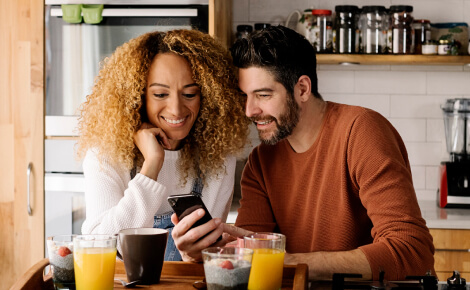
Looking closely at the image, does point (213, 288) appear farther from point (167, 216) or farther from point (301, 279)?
point (167, 216)

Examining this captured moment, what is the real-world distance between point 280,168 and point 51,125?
1.54m

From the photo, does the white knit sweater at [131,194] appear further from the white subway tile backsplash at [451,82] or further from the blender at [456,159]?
the white subway tile backsplash at [451,82]

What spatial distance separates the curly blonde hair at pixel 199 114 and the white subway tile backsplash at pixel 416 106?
169 centimetres

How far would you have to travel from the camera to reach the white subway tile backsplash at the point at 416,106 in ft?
12.2

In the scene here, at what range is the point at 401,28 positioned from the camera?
3480 mm

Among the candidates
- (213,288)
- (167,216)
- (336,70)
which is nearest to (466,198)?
(336,70)

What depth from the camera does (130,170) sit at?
2.13m

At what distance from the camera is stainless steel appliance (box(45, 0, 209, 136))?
10.3ft

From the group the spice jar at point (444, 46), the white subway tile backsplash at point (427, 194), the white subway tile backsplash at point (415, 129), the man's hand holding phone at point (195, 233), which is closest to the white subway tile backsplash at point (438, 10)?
the spice jar at point (444, 46)

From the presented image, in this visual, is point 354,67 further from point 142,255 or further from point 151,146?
point 142,255

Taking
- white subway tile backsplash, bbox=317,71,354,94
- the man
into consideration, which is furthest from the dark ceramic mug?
white subway tile backsplash, bbox=317,71,354,94

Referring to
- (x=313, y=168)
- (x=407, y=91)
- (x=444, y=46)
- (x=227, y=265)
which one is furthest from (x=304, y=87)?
(x=407, y=91)

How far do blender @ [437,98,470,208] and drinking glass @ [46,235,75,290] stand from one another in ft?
8.26

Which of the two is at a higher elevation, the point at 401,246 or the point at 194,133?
the point at 194,133
